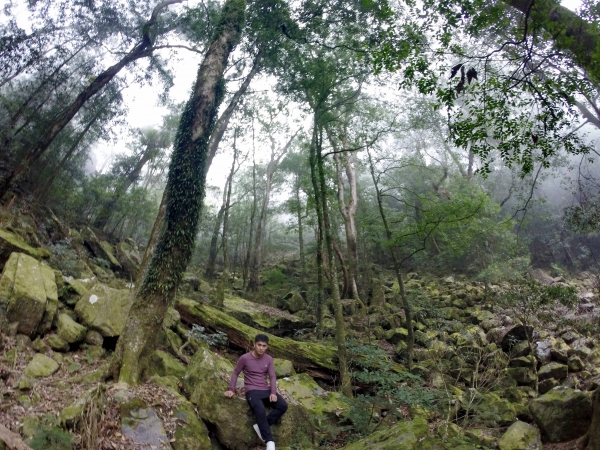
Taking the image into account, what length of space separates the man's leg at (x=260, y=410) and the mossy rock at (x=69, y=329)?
361cm

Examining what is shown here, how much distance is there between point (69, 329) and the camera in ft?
20.3

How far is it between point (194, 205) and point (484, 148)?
16.1 ft

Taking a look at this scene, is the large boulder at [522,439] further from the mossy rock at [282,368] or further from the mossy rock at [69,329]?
the mossy rock at [69,329]

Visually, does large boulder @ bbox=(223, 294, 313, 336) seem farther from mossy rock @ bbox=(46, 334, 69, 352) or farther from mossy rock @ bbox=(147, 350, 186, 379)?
mossy rock @ bbox=(46, 334, 69, 352)

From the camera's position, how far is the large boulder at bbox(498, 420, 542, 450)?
4.41 m

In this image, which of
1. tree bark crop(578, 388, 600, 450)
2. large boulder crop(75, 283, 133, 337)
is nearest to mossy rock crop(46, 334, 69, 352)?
large boulder crop(75, 283, 133, 337)

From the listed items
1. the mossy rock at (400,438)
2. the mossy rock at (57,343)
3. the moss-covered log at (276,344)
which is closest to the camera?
the mossy rock at (400,438)

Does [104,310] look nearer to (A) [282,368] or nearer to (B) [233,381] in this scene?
(B) [233,381]

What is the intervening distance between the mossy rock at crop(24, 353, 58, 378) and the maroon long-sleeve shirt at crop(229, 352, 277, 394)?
2.77 meters

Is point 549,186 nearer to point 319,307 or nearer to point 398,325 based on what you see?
point 398,325

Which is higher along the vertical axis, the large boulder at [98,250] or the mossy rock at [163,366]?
the large boulder at [98,250]

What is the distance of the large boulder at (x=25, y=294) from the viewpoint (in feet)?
18.3

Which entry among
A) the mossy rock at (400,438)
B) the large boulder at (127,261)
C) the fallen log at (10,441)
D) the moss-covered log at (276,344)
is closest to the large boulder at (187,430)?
the fallen log at (10,441)

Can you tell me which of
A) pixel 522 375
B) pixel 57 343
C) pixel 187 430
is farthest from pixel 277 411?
pixel 522 375
